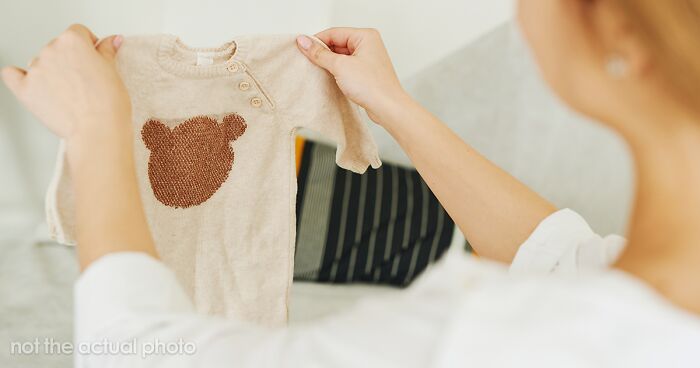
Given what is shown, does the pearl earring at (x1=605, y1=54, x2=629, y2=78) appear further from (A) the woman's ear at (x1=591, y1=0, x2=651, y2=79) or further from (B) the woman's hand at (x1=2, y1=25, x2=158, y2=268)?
(B) the woman's hand at (x1=2, y1=25, x2=158, y2=268)

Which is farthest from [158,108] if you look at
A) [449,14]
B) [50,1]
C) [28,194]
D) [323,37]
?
[449,14]

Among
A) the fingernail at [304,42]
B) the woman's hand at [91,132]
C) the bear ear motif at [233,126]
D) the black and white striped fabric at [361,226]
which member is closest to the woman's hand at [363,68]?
the fingernail at [304,42]

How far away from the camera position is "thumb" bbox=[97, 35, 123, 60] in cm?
62

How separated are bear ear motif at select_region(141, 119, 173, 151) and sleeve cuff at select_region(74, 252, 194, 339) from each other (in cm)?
29

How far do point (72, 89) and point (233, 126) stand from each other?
262 mm

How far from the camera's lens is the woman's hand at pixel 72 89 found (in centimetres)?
52

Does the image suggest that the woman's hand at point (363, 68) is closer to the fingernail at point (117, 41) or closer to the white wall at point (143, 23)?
the fingernail at point (117, 41)

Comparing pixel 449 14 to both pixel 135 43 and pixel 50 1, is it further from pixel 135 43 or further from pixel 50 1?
pixel 135 43

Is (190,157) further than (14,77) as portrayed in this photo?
Yes

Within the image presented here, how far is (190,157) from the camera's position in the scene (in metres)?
0.76

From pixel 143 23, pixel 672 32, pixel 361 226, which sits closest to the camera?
pixel 672 32

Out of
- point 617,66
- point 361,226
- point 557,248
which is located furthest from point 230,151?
point 361,226

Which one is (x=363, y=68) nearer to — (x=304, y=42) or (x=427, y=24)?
(x=304, y=42)

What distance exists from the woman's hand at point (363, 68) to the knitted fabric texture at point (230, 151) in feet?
0.10
